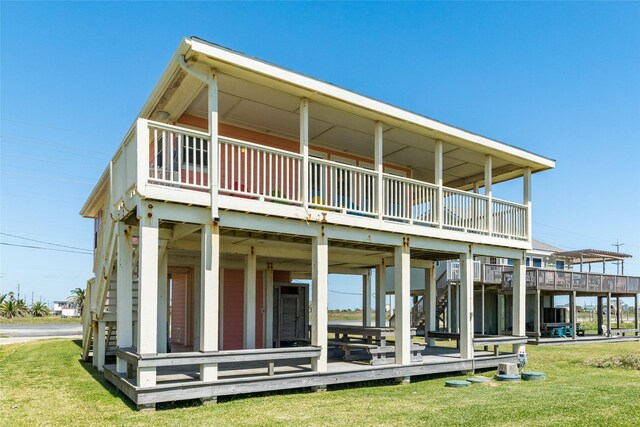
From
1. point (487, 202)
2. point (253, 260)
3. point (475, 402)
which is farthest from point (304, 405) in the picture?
point (487, 202)

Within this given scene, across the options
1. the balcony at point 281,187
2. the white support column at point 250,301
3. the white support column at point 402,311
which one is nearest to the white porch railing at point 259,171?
the balcony at point 281,187

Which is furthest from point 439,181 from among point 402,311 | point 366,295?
point 366,295

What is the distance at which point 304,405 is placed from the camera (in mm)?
→ 8500

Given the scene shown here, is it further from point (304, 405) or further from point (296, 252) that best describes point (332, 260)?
point (304, 405)

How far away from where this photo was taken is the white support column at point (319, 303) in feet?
32.4

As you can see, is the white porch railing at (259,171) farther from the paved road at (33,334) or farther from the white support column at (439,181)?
the paved road at (33,334)

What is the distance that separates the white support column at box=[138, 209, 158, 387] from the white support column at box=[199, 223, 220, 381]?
769 millimetres

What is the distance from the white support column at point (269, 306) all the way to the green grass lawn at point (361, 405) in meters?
4.89

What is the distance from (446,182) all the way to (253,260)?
839 centimetres

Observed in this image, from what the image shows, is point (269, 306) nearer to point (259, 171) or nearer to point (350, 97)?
point (259, 171)

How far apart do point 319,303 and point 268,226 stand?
1.77 m

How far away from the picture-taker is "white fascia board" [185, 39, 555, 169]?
8695 millimetres

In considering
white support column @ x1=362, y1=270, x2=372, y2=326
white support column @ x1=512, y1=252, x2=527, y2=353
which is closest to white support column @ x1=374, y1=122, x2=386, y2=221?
white support column @ x1=512, y1=252, x2=527, y2=353

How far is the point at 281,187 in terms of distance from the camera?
9.71 metres
